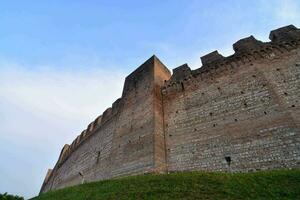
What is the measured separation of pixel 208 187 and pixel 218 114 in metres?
4.17

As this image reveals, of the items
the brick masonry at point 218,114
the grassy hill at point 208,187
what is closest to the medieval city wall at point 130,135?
the brick masonry at point 218,114

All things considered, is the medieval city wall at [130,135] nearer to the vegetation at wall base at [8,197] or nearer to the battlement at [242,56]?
the battlement at [242,56]

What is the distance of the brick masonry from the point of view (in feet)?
27.7

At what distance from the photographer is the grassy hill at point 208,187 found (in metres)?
6.02

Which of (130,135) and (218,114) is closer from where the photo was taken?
(218,114)

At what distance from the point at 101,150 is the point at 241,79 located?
1015 cm

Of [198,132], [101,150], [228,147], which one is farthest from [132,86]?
[228,147]

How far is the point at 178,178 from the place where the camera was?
7906mm

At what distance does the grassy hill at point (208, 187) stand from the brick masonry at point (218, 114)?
4.30 ft

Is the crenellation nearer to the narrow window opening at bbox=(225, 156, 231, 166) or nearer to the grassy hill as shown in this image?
the narrow window opening at bbox=(225, 156, 231, 166)

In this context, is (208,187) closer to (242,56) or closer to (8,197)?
(242,56)

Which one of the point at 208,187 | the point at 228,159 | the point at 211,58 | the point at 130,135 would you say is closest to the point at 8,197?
the point at 130,135

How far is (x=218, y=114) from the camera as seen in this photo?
10273 mm

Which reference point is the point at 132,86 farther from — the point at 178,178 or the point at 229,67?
the point at 178,178
